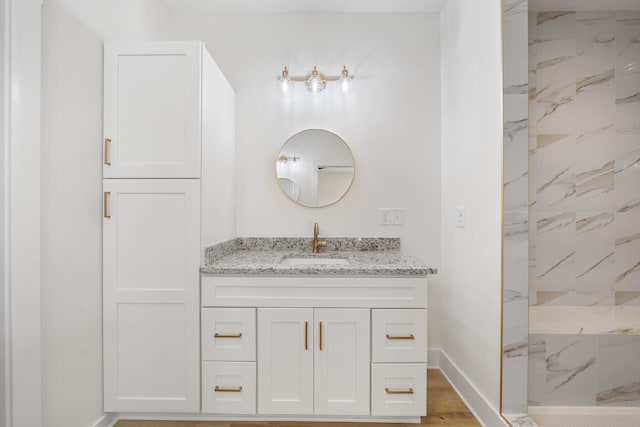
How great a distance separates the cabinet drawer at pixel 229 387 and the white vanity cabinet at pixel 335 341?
0.09 ft

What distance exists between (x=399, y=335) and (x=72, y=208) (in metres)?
1.65

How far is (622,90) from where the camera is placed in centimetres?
230

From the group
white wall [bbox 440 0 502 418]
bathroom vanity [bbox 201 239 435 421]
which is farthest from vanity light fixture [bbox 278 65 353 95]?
bathroom vanity [bbox 201 239 435 421]

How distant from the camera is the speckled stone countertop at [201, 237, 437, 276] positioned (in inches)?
71.1

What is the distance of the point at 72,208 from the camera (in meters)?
1.58

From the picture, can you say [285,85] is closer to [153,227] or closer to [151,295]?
[153,227]

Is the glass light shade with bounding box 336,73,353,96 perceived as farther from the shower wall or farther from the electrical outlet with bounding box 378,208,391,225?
the shower wall

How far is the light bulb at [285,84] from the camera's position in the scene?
8.06 feet

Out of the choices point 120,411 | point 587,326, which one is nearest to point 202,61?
point 120,411

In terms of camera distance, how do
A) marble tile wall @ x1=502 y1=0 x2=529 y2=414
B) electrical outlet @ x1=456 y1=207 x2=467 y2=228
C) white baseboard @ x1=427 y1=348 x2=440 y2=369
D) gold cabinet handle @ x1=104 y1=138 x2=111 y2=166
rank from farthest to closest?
white baseboard @ x1=427 y1=348 x2=440 y2=369
electrical outlet @ x1=456 y1=207 x2=467 y2=228
gold cabinet handle @ x1=104 y1=138 x2=111 y2=166
marble tile wall @ x1=502 y1=0 x2=529 y2=414

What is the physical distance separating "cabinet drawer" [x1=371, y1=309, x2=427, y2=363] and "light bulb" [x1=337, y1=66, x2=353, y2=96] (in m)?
1.54

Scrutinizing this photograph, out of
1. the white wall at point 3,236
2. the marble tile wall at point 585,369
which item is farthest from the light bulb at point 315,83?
the marble tile wall at point 585,369

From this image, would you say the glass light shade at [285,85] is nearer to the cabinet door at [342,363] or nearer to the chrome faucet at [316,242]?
the chrome faucet at [316,242]

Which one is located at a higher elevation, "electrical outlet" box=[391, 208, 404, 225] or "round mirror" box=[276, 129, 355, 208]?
"round mirror" box=[276, 129, 355, 208]
